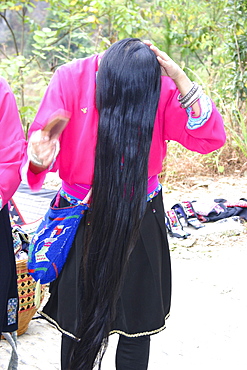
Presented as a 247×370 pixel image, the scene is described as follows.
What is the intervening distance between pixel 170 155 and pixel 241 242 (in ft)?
6.96

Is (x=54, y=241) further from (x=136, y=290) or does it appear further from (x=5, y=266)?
(x=136, y=290)

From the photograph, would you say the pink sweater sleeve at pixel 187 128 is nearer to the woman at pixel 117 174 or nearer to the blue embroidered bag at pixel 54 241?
the woman at pixel 117 174

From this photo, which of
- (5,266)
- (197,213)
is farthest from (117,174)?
(197,213)

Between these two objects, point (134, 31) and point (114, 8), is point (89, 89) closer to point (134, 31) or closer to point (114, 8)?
point (114, 8)

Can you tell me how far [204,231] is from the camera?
4379mm

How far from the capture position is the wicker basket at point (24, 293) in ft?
8.55

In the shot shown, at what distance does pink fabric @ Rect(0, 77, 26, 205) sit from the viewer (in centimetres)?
171

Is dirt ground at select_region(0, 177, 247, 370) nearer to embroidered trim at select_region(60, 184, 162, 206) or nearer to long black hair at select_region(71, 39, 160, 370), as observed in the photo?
long black hair at select_region(71, 39, 160, 370)

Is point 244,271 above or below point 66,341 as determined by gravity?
below

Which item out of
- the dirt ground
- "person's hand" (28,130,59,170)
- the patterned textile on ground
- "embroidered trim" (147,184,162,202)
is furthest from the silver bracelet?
the patterned textile on ground

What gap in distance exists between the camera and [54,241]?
1816mm

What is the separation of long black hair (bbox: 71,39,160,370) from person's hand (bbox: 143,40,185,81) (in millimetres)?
22

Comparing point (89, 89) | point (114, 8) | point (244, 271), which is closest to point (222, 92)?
point (114, 8)

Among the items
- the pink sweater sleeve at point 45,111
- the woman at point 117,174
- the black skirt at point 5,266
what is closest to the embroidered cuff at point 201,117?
the woman at point 117,174
